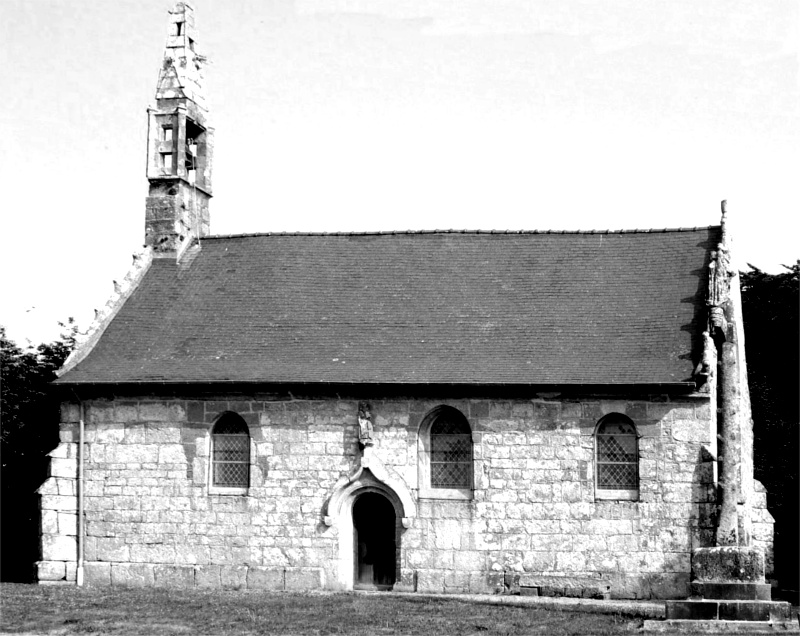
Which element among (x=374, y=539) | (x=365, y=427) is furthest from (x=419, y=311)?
(x=374, y=539)

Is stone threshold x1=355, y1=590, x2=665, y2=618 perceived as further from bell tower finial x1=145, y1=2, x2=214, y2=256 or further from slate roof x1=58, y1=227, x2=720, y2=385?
bell tower finial x1=145, y1=2, x2=214, y2=256

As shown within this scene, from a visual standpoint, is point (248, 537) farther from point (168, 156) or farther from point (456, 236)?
point (168, 156)

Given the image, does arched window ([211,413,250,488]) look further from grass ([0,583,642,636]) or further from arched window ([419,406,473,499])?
arched window ([419,406,473,499])

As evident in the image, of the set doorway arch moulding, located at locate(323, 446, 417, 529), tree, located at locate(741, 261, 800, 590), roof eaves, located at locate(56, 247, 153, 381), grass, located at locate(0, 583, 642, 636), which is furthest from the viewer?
tree, located at locate(741, 261, 800, 590)

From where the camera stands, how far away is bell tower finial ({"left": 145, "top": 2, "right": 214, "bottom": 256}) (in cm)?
3062

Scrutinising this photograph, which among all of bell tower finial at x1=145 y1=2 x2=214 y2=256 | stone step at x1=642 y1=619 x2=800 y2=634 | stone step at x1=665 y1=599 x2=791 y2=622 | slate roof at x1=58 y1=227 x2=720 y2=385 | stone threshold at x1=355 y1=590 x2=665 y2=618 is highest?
bell tower finial at x1=145 y1=2 x2=214 y2=256

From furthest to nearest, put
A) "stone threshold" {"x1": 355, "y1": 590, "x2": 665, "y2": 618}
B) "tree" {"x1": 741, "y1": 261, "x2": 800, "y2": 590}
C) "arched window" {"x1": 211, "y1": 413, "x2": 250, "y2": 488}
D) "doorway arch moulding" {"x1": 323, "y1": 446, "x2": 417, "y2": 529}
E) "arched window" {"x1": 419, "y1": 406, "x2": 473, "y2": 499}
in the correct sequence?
1. "tree" {"x1": 741, "y1": 261, "x2": 800, "y2": 590}
2. "arched window" {"x1": 211, "y1": 413, "x2": 250, "y2": 488}
3. "arched window" {"x1": 419, "y1": 406, "x2": 473, "y2": 499}
4. "doorway arch moulding" {"x1": 323, "y1": 446, "x2": 417, "y2": 529}
5. "stone threshold" {"x1": 355, "y1": 590, "x2": 665, "y2": 618}

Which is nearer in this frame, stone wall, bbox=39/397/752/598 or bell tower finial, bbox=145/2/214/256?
stone wall, bbox=39/397/752/598

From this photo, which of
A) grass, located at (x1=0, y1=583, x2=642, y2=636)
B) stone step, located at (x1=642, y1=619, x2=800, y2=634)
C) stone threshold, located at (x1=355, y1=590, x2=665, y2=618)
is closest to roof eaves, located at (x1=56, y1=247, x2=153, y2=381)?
grass, located at (x1=0, y1=583, x2=642, y2=636)

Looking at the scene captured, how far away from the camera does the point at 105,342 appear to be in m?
27.6

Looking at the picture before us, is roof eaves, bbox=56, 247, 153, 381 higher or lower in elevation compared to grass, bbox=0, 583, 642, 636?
higher

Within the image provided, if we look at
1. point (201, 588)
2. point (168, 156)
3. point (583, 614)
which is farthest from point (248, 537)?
point (168, 156)

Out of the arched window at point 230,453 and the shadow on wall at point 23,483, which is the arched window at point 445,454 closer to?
the arched window at point 230,453

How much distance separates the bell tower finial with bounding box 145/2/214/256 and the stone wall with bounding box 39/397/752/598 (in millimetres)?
5788
